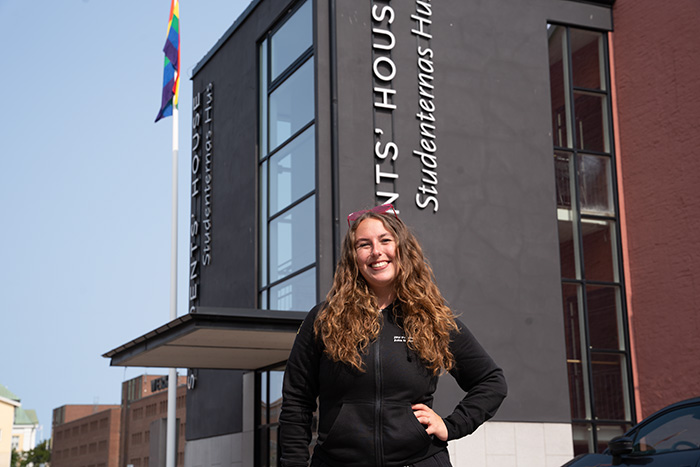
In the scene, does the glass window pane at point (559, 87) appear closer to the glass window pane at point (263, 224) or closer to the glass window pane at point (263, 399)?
the glass window pane at point (263, 224)

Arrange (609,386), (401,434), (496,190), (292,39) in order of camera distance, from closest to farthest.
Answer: (401,434) → (496,190) → (609,386) → (292,39)

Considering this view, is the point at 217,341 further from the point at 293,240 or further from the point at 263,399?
the point at 263,399

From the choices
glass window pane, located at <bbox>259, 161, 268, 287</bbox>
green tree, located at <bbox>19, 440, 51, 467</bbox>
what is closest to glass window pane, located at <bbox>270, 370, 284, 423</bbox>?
glass window pane, located at <bbox>259, 161, 268, 287</bbox>

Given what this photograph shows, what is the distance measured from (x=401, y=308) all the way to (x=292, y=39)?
50.2 feet

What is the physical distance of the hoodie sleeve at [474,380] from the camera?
3.31 metres

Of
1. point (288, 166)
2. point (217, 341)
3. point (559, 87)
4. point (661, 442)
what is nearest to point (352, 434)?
point (661, 442)

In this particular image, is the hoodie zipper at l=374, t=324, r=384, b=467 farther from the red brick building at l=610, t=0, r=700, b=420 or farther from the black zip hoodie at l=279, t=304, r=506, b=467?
the red brick building at l=610, t=0, r=700, b=420

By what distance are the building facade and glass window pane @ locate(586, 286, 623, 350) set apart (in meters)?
0.04

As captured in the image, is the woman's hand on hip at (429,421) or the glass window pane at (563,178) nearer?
the woman's hand on hip at (429,421)

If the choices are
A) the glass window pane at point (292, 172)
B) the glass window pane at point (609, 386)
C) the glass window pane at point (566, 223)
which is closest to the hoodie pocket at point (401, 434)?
the glass window pane at point (292, 172)

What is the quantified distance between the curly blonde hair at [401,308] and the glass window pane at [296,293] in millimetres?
12490

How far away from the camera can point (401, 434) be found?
3070 millimetres

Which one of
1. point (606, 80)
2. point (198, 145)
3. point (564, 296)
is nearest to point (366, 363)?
point (564, 296)

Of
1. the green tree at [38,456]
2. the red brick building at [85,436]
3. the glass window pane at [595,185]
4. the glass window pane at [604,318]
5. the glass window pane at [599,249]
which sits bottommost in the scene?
the green tree at [38,456]
